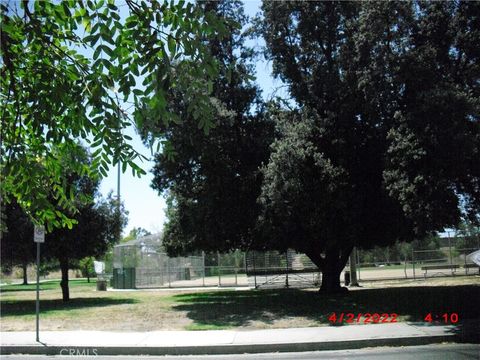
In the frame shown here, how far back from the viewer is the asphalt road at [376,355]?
9.80 metres

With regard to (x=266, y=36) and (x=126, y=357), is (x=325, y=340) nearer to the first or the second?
(x=126, y=357)

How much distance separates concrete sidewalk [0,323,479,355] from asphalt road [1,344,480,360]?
36 centimetres

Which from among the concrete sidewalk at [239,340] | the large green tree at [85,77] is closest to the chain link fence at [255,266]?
the concrete sidewalk at [239,340]

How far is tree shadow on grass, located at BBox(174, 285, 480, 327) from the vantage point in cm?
1519

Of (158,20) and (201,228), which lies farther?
(201,228)

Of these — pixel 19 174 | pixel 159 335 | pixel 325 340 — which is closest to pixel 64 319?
pixel 159 335

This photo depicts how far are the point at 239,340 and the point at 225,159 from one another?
32.3 feet

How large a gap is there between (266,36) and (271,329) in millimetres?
12844

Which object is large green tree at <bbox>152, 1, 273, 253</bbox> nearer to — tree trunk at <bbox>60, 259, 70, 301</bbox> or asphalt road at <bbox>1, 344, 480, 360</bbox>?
tree trunk at <bbox>60, 259, 70, 301</bbox>

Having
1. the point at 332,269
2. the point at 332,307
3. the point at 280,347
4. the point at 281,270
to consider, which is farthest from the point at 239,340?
the point at 281,270

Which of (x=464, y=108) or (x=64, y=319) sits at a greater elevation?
(x=464, y=108)

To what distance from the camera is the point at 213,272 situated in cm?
4303

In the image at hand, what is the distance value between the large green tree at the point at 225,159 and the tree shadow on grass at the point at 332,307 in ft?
11.6

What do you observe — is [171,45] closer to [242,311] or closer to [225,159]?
[242,311]
